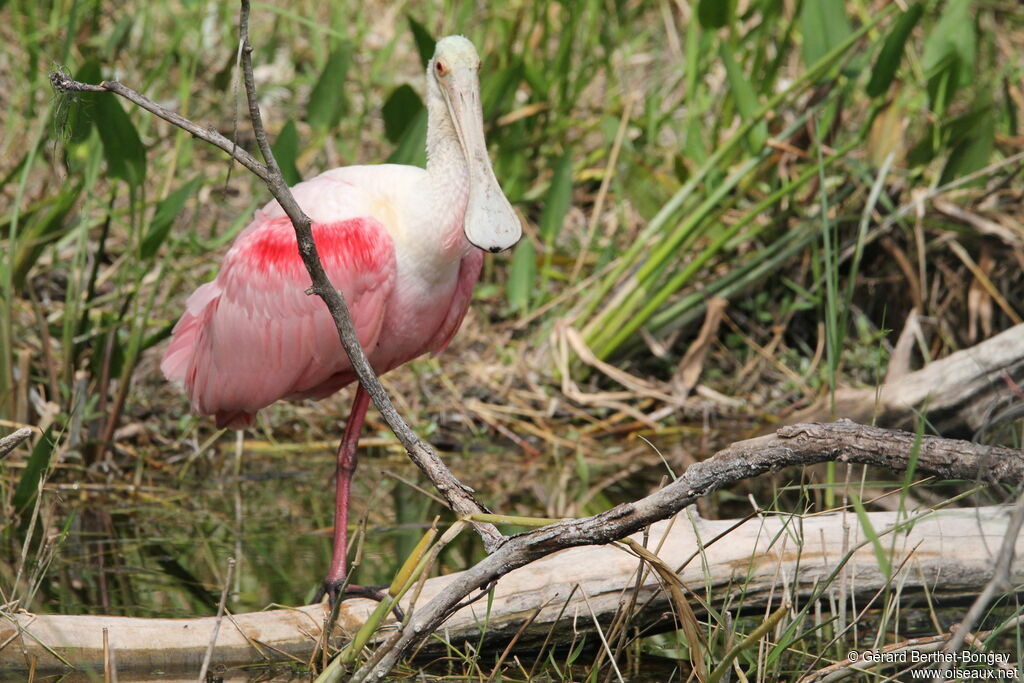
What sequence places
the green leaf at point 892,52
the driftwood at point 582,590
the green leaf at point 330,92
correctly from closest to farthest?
the driftwood at point 582,590, the green leaf at point 892,52, the green leaf at point 330,92

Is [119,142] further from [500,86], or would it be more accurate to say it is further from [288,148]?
[500,86]

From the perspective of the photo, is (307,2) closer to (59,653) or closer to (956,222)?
(956,222)

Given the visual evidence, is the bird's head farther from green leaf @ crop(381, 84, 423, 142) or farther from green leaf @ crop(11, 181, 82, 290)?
green leaf @ crop(11, 181, 82, 290)

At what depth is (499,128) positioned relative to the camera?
6539 mm

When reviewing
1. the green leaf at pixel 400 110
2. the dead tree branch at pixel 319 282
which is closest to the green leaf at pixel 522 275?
the green leaf at pixel 400 110

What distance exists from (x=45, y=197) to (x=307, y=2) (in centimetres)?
341

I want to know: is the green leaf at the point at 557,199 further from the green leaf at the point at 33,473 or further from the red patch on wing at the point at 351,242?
the green leaf at the point at 33,473

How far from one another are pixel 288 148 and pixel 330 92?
0.70m

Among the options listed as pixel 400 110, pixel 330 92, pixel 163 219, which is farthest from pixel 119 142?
pixel 400 110

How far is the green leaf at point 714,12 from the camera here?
5.85m

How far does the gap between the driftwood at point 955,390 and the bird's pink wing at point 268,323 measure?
6.75ft

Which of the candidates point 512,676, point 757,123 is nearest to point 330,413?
point 757,123

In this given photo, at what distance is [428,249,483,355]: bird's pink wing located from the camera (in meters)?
4.30

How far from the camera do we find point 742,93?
5746 millimetres
